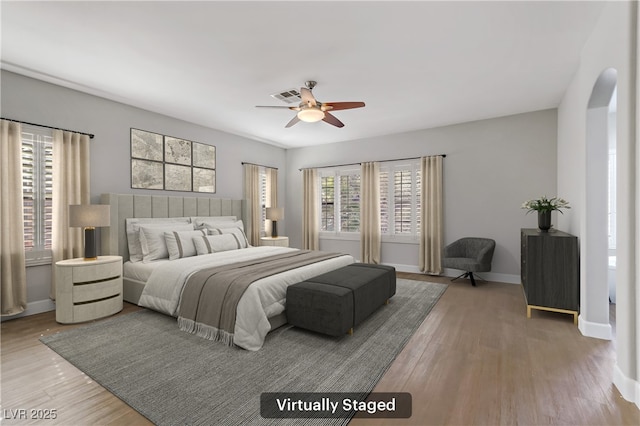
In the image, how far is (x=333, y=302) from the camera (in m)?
2.72

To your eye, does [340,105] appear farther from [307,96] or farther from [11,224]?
[11,224]

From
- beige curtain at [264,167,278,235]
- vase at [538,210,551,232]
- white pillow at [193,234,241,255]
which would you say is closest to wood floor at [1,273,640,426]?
vase at [538,210,551,232]

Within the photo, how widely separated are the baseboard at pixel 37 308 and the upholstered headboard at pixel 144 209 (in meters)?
0.79

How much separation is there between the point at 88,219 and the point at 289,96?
2851 mm

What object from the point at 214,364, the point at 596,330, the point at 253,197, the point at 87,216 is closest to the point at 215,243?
the point at 87,216

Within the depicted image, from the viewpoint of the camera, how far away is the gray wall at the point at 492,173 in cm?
479

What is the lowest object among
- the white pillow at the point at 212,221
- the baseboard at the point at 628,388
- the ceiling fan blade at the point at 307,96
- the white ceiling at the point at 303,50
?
the baseboard at the point at 628,388

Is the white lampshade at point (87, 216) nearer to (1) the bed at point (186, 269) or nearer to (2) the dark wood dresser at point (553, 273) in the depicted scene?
(1) the bed at point (186, 269)

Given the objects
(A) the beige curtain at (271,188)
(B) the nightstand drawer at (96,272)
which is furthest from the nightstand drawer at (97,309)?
(A) the beige curtain at (271,188)

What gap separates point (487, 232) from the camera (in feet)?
17.0

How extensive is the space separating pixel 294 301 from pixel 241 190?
374 cm

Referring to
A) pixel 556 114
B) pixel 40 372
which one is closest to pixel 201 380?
pixel 40 372

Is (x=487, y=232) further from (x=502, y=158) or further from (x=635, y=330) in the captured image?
(x=635, y=330)

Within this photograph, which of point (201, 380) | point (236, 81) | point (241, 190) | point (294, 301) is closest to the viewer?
point (201, 380)
